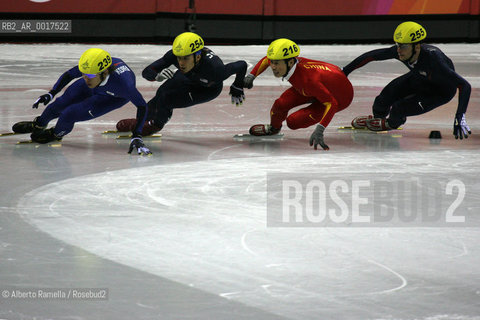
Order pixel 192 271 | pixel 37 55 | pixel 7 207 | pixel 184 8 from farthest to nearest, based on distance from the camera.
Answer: pixel 184 8 → pixel 37 55 → pixel 7 207 → pixel 192 271

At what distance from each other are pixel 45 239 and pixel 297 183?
226 centimetres

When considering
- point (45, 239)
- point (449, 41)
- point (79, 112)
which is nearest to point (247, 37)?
point (449, 41)

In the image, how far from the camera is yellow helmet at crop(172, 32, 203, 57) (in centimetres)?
746

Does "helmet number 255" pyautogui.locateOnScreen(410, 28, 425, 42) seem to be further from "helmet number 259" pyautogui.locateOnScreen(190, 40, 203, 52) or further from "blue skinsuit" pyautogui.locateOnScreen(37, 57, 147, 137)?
"blue skinsuit" pyautogui.locateOnScreen(37, 57, 147, 137)

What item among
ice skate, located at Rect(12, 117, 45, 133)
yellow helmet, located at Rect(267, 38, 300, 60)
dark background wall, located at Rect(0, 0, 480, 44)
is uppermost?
dark background wall, located at Rect(0, 0, 480, 44)

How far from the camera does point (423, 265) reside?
13.3ft

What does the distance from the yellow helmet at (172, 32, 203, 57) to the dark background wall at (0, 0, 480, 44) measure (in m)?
12.2

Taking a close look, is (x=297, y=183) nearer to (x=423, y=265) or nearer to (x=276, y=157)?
(x=276, y=157)

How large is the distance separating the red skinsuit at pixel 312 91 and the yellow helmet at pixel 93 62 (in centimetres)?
173

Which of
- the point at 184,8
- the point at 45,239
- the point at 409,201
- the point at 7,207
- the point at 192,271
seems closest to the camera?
the point at 192,271

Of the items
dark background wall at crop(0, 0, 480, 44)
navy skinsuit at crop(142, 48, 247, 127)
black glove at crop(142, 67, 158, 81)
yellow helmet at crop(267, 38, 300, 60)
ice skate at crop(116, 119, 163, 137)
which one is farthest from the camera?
dark background wall at crop(0, 0, 480, 44)

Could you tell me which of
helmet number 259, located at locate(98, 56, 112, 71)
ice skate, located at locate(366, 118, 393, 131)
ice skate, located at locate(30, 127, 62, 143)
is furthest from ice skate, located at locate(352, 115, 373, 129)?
ice skate, located at locate(30, 127, 62, 143)

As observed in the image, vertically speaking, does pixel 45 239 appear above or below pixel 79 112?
below

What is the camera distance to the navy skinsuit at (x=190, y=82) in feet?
26.0
